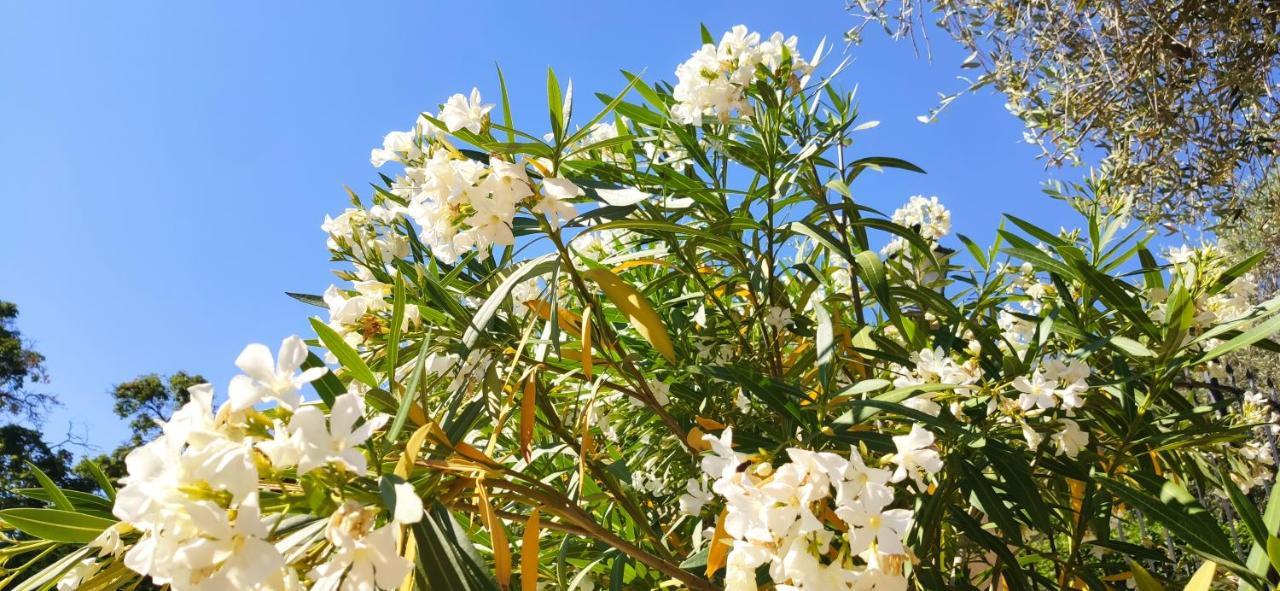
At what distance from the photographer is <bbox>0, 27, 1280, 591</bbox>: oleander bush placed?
722 mm

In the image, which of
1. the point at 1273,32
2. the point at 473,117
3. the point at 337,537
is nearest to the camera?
the point at 337,537

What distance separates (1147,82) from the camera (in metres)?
2.98

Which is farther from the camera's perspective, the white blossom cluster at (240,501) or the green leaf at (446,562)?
the green leaf at (446,562)

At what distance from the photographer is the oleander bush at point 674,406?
72cm

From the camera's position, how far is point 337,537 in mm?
651

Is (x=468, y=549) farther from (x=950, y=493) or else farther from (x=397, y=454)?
(x=950, y=493)

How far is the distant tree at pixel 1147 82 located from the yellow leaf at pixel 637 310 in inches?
84.3

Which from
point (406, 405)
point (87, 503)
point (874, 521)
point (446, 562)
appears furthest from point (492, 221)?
point (87, 503)

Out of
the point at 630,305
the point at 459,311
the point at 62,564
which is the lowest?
the point at 62,564

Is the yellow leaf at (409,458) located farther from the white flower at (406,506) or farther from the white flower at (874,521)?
the white flower at (874,521)

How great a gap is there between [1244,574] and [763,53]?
1.13 meters

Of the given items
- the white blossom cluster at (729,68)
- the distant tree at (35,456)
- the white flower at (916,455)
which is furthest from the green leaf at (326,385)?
the distant tree at (35,456)

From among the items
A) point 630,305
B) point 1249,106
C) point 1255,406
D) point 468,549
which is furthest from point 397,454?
point 1249,106

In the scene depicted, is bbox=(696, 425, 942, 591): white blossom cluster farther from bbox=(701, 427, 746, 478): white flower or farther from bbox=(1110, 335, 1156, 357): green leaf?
bbox=(1110, 335, 1156, 357): green leaf
